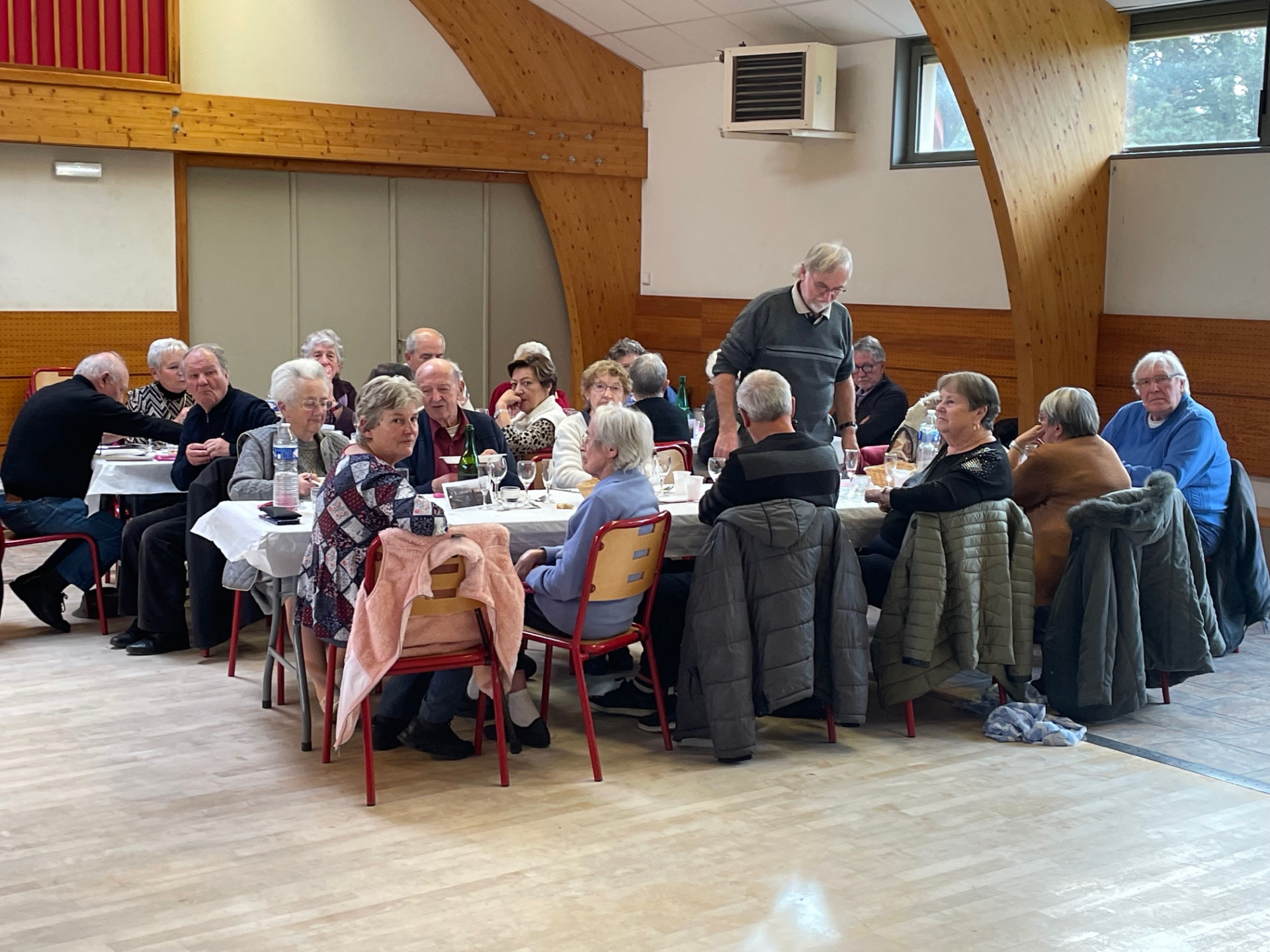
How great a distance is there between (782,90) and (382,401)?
606 centimetres

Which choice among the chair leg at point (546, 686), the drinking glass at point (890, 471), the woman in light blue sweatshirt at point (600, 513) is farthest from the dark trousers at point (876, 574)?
the chair leg at point (546, 686)

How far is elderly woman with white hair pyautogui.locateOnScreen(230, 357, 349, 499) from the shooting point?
504 centimetres

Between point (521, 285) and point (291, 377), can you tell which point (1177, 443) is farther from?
point (521, 285)

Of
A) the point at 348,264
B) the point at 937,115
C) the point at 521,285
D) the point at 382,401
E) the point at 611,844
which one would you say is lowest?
the point at 611,844

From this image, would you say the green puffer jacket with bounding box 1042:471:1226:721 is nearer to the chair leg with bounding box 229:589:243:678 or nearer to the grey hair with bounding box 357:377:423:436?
the grey hair with bounding box 357:377:423:436

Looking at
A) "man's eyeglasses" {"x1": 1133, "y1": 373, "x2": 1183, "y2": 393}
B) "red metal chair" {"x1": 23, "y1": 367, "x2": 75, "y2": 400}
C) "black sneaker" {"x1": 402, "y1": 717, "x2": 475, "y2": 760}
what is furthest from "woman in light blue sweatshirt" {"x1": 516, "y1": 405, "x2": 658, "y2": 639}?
"red metal chair" {"x1": 23, "y1": 367, "x2": 75, "y2": 400}

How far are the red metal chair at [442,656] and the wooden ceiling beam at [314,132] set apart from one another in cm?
617

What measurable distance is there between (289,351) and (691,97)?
12.2ft

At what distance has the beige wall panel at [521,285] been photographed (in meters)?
11.3

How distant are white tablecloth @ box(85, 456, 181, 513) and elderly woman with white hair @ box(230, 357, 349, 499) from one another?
956 mm

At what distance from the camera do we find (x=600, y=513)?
4254mm

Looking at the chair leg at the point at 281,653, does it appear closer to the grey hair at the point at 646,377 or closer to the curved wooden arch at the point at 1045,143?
the grey hair at the point at 646,377

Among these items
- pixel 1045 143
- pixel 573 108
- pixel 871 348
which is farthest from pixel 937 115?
pixel 573 108

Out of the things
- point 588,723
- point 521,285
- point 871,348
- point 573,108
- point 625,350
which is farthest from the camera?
point 521,285
